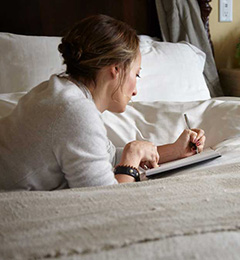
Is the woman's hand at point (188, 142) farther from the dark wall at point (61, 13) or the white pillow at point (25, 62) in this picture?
the dark wall at point (61, 13)

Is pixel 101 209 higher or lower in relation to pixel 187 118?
higher

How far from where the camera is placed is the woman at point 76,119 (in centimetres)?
79

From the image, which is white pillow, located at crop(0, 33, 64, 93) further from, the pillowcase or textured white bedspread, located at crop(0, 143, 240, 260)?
textured white bedspread, located at crop(0, 143, 240, 260)

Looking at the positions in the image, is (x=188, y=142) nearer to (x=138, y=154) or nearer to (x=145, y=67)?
(x=138, y=154)

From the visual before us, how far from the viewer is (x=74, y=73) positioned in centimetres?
94

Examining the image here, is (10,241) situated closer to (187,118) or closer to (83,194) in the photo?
(83,194)

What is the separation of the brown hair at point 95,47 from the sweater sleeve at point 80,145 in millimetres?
135

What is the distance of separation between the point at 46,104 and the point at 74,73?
171 mm

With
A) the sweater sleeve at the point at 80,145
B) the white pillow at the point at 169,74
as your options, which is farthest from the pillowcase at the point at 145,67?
the sweater sleeve at the point at 80,145

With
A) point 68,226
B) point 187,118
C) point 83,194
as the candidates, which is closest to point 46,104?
point 83,194

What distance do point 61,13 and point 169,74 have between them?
2.02ft

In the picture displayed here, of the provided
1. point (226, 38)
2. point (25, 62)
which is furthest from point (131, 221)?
point (226, 38)

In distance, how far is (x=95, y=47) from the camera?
35.1 inches

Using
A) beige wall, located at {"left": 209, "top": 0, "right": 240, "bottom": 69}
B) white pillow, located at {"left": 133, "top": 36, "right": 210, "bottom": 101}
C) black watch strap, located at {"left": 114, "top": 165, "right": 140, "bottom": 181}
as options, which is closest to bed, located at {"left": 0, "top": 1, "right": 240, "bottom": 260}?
black watch strap, located at {"left": 114, "top": 165, "right": 140, "bottom": 181}
